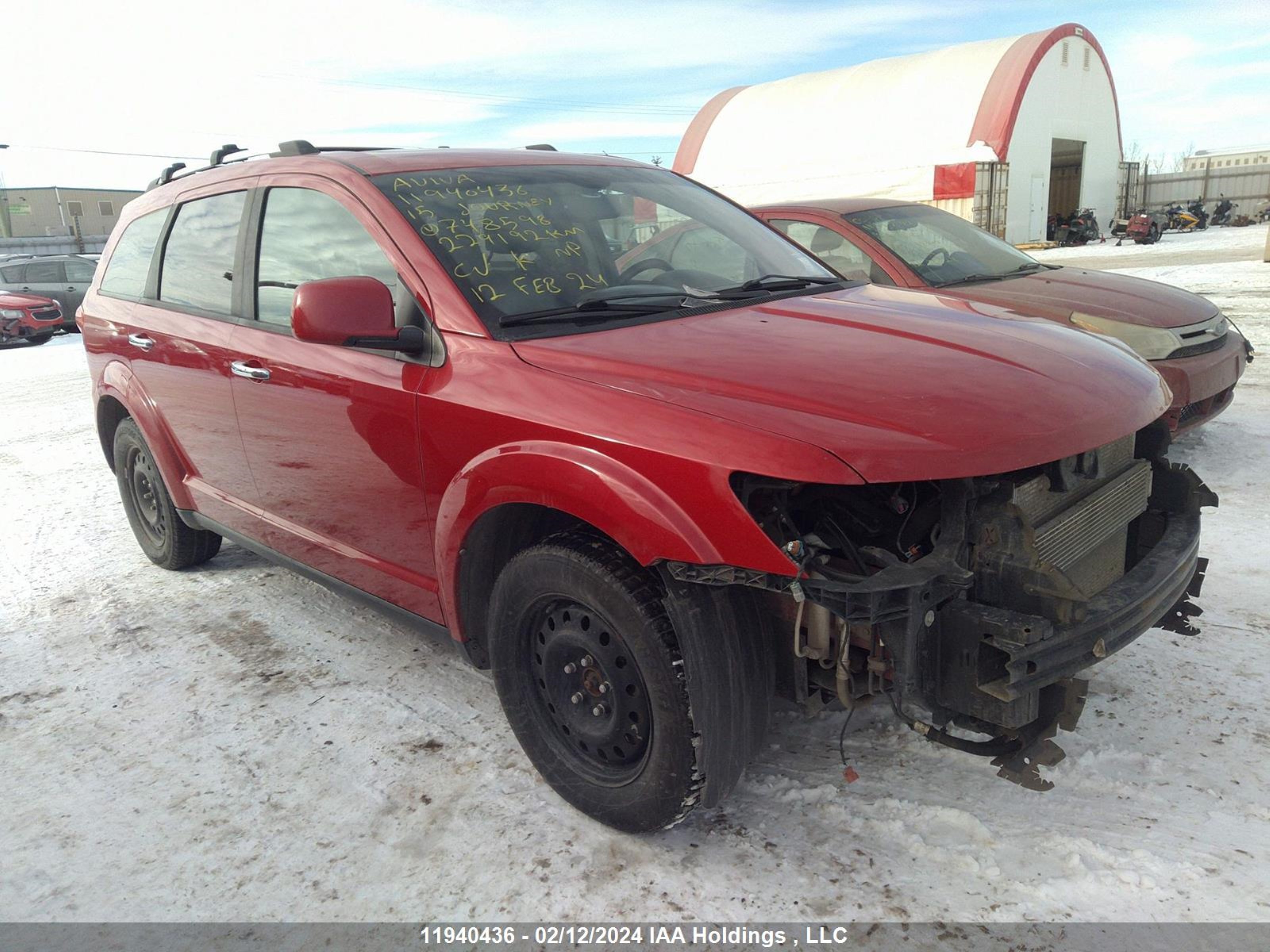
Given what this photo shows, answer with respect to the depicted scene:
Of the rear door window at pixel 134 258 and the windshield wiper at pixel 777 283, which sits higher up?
the rear door window at pixel 134 258

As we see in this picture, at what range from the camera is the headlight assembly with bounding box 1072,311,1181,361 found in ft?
16.5

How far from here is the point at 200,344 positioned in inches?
149

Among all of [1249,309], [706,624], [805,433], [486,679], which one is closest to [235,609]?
[486,679]

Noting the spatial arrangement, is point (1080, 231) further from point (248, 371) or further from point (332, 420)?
point (332, 420)

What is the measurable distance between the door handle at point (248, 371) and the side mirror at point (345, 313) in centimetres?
79

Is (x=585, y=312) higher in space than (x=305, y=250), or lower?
lower

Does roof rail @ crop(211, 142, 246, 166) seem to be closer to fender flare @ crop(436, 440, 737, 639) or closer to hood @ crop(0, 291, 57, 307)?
fender flare @ crop(436, 440, 737, 639)

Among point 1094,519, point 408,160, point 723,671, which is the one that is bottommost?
point 723,671

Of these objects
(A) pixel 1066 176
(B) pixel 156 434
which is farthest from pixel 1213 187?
(B) pixel 156 434

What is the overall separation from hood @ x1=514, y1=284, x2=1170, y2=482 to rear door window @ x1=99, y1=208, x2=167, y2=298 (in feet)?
9.03

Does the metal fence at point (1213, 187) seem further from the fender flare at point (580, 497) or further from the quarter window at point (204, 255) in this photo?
the fender flare at point (580, 497)

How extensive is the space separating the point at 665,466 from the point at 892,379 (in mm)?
584

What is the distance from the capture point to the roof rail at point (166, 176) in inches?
186

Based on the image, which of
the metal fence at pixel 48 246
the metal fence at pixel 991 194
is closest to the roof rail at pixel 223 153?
the metal fence at pixel 991 194
